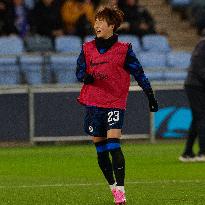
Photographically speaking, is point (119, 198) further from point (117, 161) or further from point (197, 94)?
point (197, 94)

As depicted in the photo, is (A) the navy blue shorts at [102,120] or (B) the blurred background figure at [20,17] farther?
(B) the blurred background figure at [20,17]

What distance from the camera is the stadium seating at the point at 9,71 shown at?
21.1 metres

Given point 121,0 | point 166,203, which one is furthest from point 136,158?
point 121,0

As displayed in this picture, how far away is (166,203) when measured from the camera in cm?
1096

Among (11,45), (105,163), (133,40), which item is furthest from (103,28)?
(133,40)

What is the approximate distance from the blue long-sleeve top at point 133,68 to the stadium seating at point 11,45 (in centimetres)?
1194

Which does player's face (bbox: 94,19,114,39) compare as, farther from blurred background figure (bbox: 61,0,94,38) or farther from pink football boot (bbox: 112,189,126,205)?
blurred background figure (bbox: 61,0,94,38)

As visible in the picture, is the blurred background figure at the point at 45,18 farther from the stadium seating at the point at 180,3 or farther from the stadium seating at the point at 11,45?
the stadium seating at the point at 180,3

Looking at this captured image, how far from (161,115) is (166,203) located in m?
10.9

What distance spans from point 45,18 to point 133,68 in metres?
13.8

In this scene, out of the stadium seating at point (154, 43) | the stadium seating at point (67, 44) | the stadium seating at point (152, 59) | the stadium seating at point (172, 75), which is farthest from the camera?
the stadium seating at point (154, 43)

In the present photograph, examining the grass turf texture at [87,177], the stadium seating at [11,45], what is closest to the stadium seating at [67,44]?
the stadium seating at [11,45]

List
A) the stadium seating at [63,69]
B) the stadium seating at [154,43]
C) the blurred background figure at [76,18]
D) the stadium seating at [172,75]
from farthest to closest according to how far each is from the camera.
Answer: the stadium seating at [154,43] < the blurred background figure at [76,18] < the stadium seating at [172,75] < the stadium seating at [63,69]

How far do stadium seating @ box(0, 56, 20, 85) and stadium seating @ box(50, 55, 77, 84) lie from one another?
76 cm
